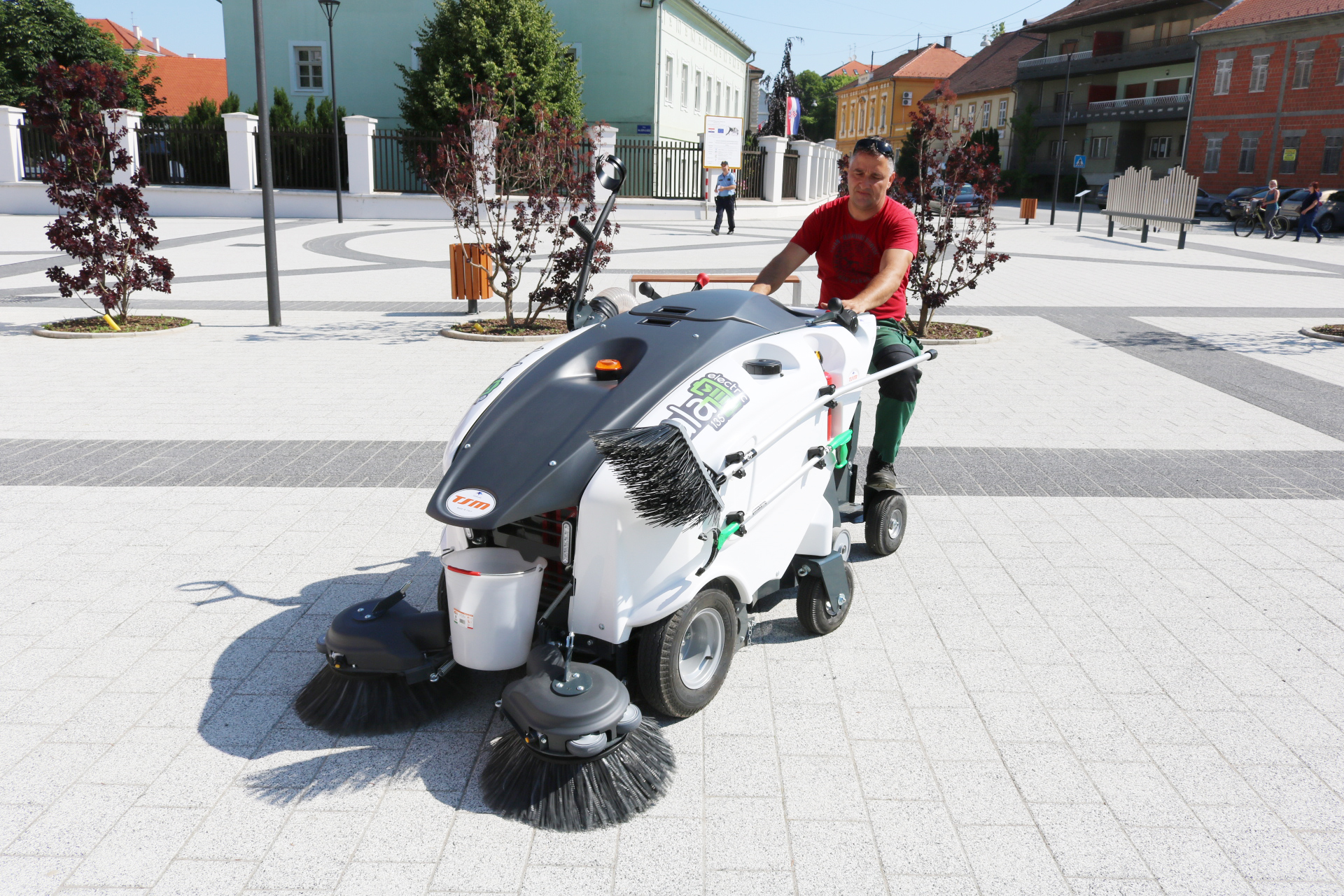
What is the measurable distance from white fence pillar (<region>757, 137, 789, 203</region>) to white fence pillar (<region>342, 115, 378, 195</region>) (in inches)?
430

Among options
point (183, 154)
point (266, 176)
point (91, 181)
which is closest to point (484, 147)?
point (266, 176)

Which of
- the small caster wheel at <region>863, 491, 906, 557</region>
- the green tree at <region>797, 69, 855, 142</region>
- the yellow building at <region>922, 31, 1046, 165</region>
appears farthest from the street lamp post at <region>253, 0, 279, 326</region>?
the green tree at <region>797, 69, 855, 142</region>

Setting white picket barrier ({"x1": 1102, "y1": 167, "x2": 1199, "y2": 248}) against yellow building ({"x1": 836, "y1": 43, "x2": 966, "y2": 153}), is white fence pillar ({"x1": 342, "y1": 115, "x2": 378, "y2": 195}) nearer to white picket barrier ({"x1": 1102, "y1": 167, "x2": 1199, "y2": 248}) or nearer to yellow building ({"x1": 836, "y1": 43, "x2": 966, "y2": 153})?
white picket barrier ({"x1": 1102, "y1": 167, "x2": 1199, "y2": 248})

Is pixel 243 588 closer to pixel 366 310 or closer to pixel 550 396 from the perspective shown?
pixel 550 396

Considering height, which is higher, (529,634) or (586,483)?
(586,483)

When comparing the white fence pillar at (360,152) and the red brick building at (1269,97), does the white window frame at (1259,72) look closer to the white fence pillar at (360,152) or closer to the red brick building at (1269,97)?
the red brick building at (1269,97)

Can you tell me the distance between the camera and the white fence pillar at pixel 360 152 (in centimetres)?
2608

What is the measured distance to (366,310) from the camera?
38.7ft

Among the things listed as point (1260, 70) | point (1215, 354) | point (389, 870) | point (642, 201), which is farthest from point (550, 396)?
point (1260, 70)

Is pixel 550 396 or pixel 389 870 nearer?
pixel 389 870

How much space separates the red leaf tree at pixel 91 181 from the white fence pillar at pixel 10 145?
19081 millimetres

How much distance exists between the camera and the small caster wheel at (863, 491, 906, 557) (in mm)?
4516

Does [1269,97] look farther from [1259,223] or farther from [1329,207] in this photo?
[1329,207]

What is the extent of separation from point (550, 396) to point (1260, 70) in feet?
169
